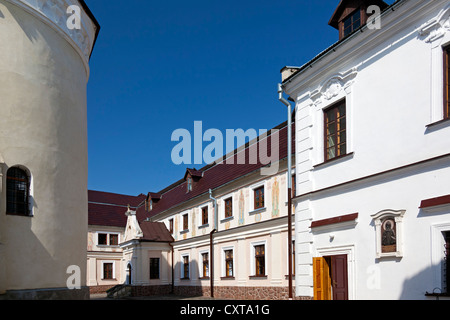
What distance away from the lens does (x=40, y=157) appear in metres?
12.8

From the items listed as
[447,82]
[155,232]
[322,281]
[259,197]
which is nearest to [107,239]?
[155,232]

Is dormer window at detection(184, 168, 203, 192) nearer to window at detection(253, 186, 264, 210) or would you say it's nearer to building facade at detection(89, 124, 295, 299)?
building facade at detection(89, 124, 295, 299)

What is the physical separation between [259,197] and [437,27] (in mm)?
14391

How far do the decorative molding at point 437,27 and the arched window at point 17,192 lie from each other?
33.6 feet

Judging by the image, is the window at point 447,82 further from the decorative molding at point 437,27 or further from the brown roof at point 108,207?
the brown roof at point 108,207

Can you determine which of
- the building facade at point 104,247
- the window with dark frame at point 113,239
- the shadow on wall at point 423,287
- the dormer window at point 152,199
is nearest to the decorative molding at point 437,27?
the shadow on wall at point 423,287

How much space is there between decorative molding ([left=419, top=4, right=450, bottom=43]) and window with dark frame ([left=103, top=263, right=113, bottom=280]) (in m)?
35.4

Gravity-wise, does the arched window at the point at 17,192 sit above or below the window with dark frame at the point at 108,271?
above

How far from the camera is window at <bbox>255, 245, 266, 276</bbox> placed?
21641 mm

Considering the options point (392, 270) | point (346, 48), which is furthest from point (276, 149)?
point (392, 270)

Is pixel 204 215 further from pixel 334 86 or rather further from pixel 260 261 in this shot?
pixel 334 86

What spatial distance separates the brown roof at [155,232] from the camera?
31233mm

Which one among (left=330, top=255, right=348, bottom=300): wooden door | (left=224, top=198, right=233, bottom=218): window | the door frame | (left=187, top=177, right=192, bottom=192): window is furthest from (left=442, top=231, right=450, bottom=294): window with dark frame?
(left=187, top=177, right=192, bottom=192): window
